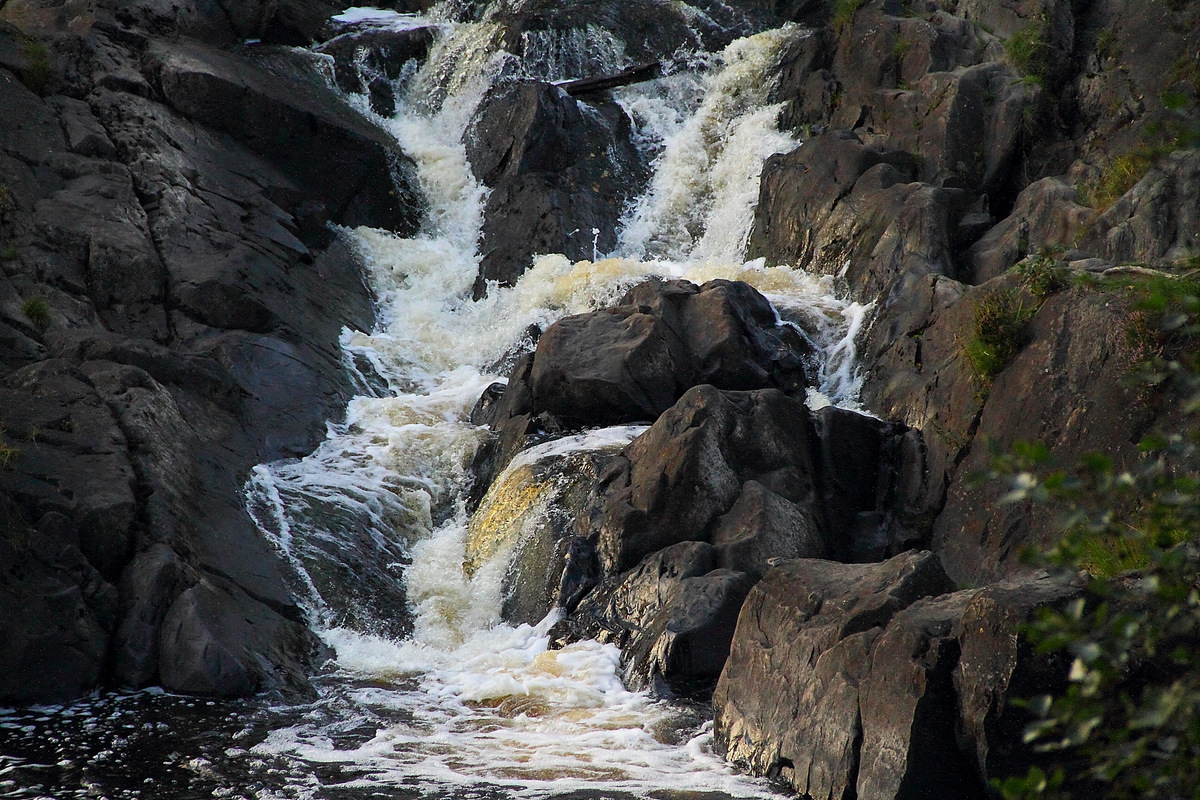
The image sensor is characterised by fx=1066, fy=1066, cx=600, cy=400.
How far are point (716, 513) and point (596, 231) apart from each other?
33.7ft

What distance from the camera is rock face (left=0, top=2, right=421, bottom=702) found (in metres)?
8.89

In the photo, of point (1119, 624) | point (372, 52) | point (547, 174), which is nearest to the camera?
point (1119, 624)

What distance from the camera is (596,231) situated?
754 inches

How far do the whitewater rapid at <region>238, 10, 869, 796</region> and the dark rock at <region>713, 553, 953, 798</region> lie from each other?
0.32m

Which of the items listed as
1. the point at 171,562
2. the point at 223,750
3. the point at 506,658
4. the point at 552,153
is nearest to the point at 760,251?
the point at 552,153

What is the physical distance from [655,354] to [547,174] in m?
8.20

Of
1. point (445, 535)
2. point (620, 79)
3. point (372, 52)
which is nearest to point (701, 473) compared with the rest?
point (445, 535)

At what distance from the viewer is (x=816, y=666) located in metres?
6.55

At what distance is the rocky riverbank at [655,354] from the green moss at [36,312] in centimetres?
28

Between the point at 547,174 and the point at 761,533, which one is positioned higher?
the point at 547,174

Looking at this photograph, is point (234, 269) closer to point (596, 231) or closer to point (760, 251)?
point (596, 231)

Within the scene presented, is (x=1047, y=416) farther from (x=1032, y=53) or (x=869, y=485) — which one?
(x=1032, y=53)

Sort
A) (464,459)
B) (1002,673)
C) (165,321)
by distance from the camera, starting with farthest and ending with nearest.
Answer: (165,321), (464,459), (1002,673)

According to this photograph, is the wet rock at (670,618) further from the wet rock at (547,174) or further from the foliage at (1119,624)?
the wet rock at (547,174)
